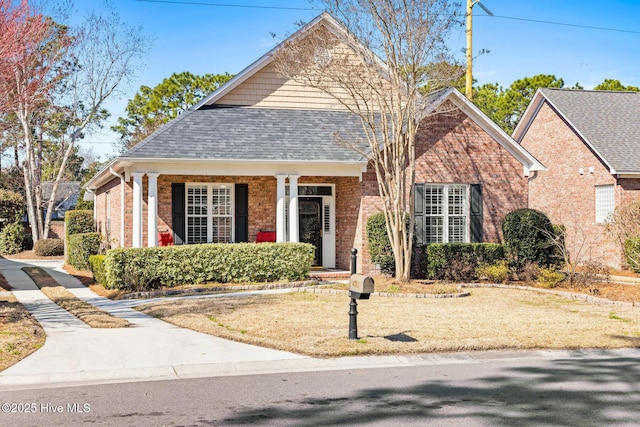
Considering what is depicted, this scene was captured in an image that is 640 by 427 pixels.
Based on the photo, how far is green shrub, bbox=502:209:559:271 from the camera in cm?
1883

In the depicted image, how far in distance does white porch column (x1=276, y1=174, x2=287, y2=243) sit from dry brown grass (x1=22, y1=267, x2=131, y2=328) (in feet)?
18.1

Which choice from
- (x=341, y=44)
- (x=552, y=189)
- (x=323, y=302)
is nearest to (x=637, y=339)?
(x=323, y=302)

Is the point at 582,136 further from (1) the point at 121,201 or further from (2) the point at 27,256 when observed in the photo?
(2) the point at 27,256

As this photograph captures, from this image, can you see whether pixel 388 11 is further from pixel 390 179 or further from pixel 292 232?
pixel 292 232

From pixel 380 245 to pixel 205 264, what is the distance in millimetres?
4686

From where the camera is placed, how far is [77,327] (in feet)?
37.5

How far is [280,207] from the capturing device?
63.4 feet

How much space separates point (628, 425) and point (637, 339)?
4.60m

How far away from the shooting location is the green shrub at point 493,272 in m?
18.5

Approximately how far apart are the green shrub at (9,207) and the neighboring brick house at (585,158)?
2702cm

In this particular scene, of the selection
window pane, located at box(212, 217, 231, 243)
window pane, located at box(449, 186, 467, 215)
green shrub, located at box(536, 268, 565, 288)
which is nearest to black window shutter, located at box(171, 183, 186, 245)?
window pane, located at box(212, 217, 231, 243)

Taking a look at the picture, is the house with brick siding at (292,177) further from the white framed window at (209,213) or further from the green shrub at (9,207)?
the green shrub at (9,207)

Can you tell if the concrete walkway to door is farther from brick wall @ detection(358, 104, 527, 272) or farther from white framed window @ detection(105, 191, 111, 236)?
white framed window @ detection(105, 191, 111, 236)

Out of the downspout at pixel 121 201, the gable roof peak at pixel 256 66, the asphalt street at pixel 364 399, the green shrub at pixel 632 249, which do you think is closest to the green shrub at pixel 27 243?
the downspout at pixel 121 201
